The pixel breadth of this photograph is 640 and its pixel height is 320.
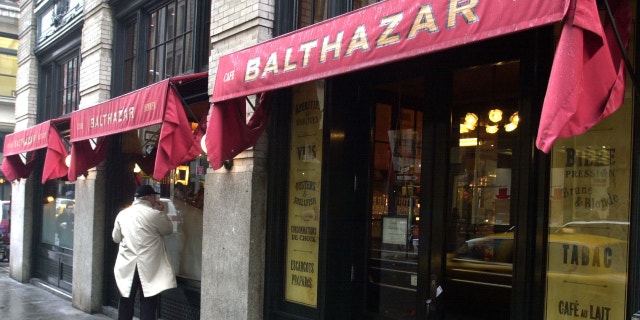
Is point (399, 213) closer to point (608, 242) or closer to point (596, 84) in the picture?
point (608, 242)

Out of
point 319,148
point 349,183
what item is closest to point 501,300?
point 349,183

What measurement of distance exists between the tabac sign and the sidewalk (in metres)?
5.79

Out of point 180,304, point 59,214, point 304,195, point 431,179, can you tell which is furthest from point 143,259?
point 59,214

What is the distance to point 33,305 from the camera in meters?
10.6

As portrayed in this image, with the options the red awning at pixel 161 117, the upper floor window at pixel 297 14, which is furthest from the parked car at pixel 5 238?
the upper floor window at pixel 297 14

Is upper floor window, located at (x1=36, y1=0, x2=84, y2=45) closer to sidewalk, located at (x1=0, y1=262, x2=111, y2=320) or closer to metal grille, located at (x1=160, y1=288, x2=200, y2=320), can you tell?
sidewalk, located at (x1=0, y1=262, x2=111, y2=320)

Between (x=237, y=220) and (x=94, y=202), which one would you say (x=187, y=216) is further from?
(x=94, y=202)

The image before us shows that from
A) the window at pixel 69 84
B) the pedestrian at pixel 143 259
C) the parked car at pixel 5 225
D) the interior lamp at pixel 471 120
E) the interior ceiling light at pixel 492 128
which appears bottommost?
the parked car at pixel 5 225

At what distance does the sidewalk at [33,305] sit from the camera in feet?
31.6

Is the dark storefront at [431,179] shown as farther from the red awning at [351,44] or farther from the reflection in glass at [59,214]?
the reflection in glass at [59,214]

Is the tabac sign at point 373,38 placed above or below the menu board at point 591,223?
above

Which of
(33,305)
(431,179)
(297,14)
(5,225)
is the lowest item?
(33,305)

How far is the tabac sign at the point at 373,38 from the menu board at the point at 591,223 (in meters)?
1.10

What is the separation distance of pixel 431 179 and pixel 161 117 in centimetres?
297
